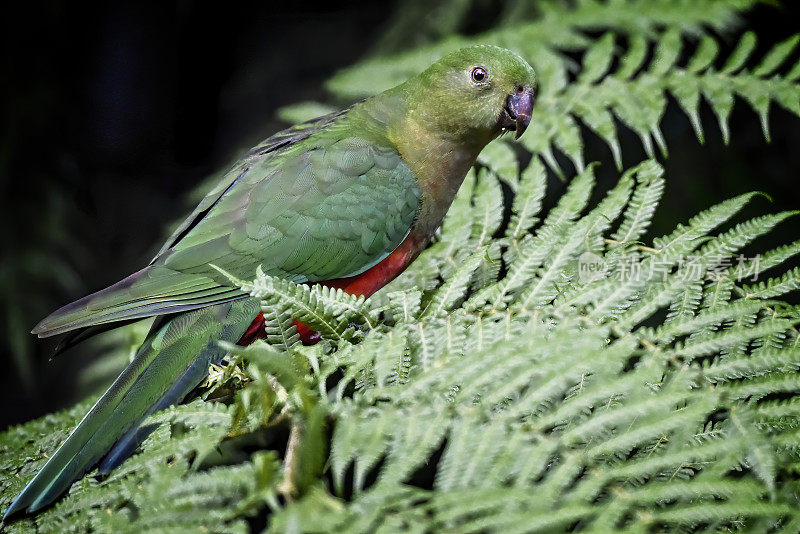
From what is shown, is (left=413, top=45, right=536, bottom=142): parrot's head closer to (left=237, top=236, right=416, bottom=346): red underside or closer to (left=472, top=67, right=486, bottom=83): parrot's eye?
(left=472, top=67, right=486, bottom=83): parrot's eye

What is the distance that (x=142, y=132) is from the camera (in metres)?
2.52

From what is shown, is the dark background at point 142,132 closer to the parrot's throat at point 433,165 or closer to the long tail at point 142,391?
the parrot's throat at point 433,165

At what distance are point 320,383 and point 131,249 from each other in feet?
6.28

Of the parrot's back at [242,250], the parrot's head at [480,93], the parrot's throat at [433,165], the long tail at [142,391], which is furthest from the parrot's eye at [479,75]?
the long tail at [142,391]

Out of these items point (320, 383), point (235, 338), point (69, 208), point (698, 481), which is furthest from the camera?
point (69, 208)

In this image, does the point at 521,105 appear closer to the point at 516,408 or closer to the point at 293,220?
the point at 293,220

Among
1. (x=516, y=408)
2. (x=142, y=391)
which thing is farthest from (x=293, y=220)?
(x=516, y=408)

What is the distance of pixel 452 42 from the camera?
2102mm

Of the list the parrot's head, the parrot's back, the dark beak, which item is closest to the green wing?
the parrot's back

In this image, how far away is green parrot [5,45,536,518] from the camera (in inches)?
42.8

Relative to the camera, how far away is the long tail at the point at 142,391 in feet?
3.15

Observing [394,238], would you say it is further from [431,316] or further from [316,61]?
[316,61]

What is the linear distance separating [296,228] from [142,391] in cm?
47

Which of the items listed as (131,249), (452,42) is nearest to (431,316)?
(452,42)
